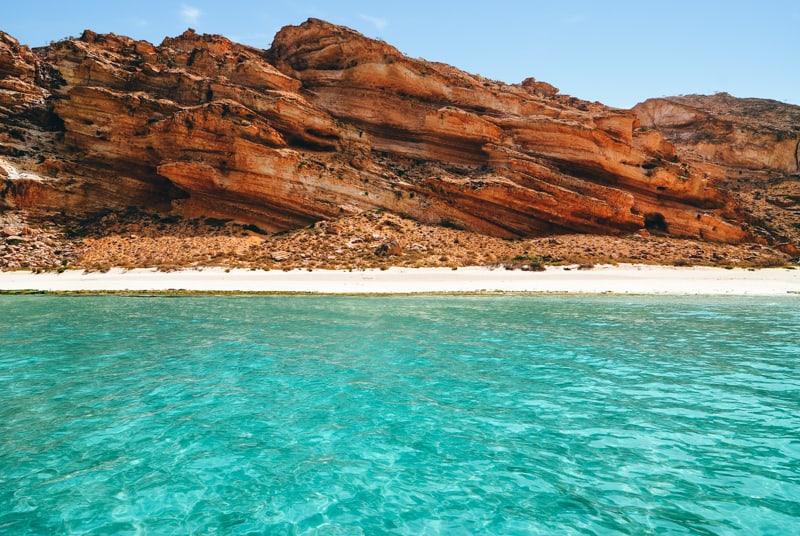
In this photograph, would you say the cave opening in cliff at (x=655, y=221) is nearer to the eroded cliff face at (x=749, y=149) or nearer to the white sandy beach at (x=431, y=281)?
the eroded cliff face at (x=749, y=149)

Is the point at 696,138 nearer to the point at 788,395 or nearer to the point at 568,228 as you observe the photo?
the point at 568,228

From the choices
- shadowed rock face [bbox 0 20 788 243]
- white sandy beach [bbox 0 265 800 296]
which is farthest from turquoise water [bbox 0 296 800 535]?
shadowed rock face [bbox 0 20 788 243]

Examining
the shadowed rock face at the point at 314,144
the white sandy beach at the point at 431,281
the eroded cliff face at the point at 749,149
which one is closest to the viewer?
the white sandy beach at the point at 431,281

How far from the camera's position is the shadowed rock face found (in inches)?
1364

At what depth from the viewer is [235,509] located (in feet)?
14.4

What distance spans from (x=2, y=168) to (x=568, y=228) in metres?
42.7

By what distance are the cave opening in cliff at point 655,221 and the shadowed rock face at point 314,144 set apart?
16 centimetres

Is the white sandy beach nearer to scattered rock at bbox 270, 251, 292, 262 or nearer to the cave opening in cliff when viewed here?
scattered rock at bbox 270, 251, 292, 262

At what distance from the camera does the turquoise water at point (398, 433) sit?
4.30 m

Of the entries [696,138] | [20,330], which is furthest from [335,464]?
[696,138]

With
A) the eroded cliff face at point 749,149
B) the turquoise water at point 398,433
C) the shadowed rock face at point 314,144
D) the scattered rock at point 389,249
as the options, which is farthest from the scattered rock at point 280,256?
the eroded cliff face at point 749,149

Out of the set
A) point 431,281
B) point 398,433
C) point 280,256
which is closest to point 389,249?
point 431,281

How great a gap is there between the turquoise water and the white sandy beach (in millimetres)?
11749

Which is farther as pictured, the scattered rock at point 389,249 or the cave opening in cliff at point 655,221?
the cave opening in cliff at point 655,221
